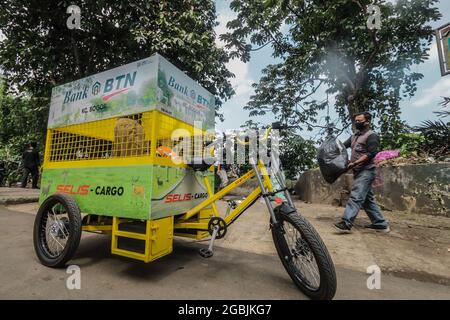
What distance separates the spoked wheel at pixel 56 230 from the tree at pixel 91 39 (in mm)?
4709

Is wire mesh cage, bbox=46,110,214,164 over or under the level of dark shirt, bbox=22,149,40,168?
under

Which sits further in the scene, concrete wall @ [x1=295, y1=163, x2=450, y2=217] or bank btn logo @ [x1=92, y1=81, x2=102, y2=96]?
concrete wall @ [x1=295, y1=163, x2=450, y2=217]

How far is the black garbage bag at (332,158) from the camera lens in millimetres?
3020

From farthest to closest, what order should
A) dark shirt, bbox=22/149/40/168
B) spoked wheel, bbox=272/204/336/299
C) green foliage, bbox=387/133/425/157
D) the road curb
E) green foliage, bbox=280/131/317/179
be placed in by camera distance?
1. green foliage, bbox=280/131/317/179
2. dark shirt, bbox=22/149/40/168
3. green foliage, bbox=387/133/425/157
4. the road curb
5. spoked wheel, bbox=272/204/336/299

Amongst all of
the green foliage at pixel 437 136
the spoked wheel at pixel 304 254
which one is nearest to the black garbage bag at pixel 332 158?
the spoked wheel at pixel 304 254

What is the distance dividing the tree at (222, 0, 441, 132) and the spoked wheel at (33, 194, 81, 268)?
22.4 feet

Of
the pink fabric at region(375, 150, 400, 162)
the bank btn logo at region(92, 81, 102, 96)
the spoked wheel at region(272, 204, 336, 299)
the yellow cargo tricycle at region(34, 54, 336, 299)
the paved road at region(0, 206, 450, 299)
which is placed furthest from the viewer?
the pink fabric at region(375, 150, 400, 162)

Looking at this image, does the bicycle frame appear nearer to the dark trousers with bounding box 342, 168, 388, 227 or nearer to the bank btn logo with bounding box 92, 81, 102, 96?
the bank btn logo with bounding box 92, 81, 102, 96

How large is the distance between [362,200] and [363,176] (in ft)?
1.19

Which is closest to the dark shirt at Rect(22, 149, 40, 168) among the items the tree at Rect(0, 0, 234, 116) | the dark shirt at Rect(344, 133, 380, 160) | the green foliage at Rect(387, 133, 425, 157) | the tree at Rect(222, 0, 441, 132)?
the tree at Rect(0, 0, 234, 116)

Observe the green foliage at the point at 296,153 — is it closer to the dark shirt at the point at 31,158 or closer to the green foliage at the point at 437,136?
the green foliage at the point at 437,136

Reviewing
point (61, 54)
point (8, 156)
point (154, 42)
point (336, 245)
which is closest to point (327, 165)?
point (336, 245)

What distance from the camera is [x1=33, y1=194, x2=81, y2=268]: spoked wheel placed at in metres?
2.37

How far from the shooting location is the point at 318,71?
9.55 m
